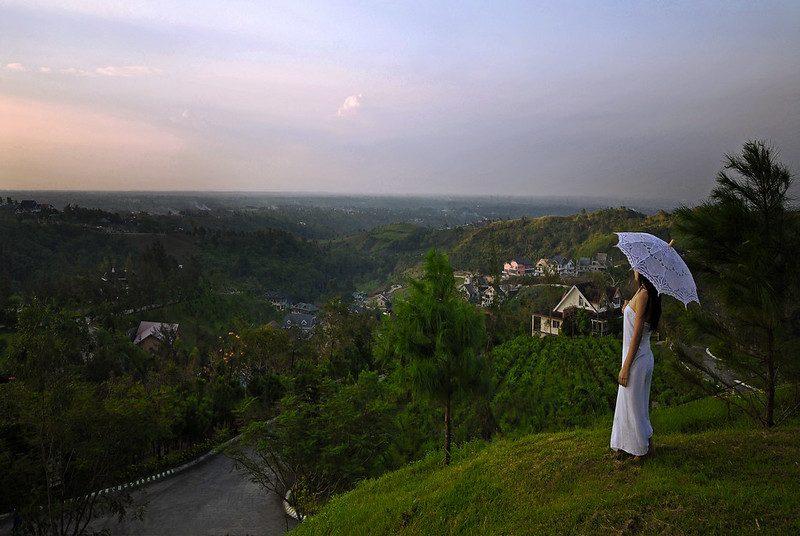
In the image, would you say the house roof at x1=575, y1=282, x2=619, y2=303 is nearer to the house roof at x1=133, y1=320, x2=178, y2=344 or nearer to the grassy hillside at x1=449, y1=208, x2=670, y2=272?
the house roof at x1=133, y1=320, x2=178, y2=344

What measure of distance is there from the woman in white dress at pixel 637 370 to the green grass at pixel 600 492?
29 centimetres

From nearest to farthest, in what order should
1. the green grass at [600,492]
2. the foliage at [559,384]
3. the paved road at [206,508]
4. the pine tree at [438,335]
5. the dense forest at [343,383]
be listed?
the green grass at [600,492]
the dense forest at [343,383]
the pine tree at [438,335]
the paved road at [206,508]
the foliage at [559,384]

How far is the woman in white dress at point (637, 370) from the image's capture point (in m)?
4.61

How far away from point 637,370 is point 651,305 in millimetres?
692

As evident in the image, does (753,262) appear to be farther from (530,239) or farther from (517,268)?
(530,239)

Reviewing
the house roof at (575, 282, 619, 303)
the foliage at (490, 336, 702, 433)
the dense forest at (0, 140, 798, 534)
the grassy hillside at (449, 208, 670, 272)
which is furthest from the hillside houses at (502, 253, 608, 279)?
the foliage at (490, 336, 702, 433)

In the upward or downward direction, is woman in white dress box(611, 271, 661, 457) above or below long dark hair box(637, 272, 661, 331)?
below

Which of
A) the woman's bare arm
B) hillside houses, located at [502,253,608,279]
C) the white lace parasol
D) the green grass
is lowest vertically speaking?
hillside houses, located at [502,253,608,279]

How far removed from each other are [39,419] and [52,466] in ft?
4.46

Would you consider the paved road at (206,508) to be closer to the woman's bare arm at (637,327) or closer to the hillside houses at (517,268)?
the woman's bare arm at (637,327)

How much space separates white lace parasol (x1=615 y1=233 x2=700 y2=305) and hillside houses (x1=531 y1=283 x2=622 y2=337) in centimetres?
2553

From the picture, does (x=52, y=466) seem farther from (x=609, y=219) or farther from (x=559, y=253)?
(x=609, y=219)

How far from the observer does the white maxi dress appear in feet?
15.4

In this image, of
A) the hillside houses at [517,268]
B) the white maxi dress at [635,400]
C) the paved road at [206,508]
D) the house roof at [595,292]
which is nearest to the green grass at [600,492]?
the white maxi dress at [635,400]
